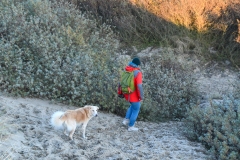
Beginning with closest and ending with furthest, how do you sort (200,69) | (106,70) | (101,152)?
(101,152) < (106,70) < (200,69)

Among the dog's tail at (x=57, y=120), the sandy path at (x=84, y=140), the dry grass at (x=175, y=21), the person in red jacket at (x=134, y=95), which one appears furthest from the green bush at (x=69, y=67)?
the dog's tail at (x=57, y=120)

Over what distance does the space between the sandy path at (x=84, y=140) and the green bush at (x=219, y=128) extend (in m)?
0.21

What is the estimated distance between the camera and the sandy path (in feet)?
17.4

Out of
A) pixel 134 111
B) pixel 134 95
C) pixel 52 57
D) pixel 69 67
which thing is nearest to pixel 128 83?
pixel 134 95

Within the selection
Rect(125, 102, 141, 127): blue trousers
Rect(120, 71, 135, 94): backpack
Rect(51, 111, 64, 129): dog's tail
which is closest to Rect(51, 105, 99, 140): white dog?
Answer: Rect(51, 111, 64, 129): dog's tail

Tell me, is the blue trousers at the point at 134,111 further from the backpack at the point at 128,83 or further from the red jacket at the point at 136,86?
the backpack at the point at 128,83

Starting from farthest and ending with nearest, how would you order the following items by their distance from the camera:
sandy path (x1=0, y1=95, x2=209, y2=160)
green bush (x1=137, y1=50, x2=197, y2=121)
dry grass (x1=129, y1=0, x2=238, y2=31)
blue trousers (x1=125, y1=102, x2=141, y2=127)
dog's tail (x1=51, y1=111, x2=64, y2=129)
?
dry grass (x1=129, y1=0, x2=238, y2=31)
green bush (x1=137, y1=50, x2=197, y2=121)
blue trousers (x1=125, y1=102, x2=141, y2=127)
dog's tail (x1=51, y1=111, x2=64, y2=129)
sandy path (x1=0, y1=95, x2=209, y2=160)

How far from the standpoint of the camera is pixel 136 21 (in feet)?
40.6

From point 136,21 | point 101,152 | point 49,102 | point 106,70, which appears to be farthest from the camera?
point 136,21

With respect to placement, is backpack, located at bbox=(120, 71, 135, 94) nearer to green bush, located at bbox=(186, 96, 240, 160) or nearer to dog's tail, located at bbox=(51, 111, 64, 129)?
green bush, located at bbox=(186, 96, 240, 160)

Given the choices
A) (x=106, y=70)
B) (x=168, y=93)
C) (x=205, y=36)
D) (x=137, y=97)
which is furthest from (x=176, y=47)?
(x=137, y=97)

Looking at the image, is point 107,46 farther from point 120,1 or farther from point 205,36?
point 205,36

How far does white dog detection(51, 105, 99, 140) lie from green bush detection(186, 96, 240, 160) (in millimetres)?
2016

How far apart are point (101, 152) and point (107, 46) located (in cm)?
543
